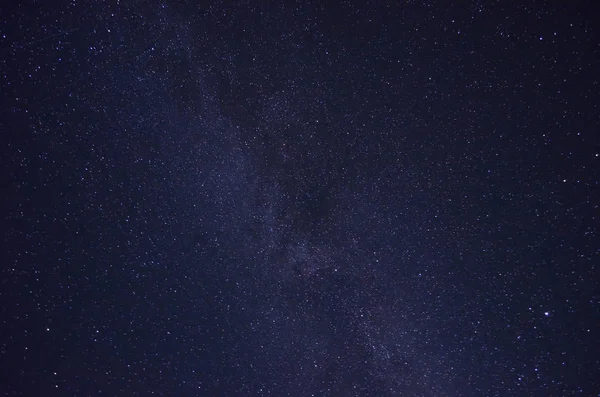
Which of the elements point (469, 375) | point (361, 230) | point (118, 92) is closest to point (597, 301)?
point (469, 375)

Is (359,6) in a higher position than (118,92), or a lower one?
higher

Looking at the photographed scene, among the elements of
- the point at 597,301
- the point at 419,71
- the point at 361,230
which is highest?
the point at 419,71

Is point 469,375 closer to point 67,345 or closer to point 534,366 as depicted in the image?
point 534,366

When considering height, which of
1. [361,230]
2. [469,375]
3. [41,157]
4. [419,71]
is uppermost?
[419,71]

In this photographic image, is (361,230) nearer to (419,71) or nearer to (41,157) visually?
(419,71)

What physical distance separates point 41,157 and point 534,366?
133cm

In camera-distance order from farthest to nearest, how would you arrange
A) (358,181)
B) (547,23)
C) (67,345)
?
(67,345) < (358,181) < (547,23)

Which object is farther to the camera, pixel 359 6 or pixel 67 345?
pixel 67 345

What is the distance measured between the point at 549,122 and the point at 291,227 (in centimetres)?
61

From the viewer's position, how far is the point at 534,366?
720 mm

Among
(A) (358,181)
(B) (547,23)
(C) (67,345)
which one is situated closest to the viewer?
(B) (547,23)

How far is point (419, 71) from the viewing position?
26.2 inches

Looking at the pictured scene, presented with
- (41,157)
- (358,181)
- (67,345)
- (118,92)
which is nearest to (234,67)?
(118,92)

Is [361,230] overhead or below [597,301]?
overhead
